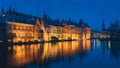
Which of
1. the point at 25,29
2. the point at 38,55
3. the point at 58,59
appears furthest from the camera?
the point at 25,29

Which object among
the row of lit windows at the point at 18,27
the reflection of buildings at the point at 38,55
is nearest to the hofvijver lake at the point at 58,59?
the reflection of buildings at the point at 38,55

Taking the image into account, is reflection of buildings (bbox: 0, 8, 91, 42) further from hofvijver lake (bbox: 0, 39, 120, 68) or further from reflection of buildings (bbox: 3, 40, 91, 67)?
hofvijver lake (bbox: 0, 39, 120, 68)

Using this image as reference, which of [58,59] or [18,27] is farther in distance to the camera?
[18,27]

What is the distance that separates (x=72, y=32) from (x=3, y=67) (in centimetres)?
15856

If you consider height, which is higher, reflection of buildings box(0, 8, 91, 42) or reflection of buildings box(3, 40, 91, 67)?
reflection of buildings box(0, 8, 91, 42)

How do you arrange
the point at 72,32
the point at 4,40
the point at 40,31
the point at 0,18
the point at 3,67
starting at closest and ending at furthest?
the point at 3,67
the point at 4,40
the point at 0,18
the point at 40,31
the point at 72,32

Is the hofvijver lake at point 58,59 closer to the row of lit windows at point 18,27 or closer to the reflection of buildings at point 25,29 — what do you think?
the reflection of buildings at point 25,29

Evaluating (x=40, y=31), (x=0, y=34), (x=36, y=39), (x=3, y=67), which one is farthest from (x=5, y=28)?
(x=3, y=67)

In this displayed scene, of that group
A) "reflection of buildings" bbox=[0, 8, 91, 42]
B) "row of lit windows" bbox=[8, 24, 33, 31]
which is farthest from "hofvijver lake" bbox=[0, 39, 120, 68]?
"row of lit windows" bbox=[8, 24, 33, 31]

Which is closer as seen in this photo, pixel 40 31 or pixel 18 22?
pixel 18 22

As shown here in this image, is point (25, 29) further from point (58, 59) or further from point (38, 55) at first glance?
point (58, 59)

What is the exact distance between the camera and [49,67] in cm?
2325

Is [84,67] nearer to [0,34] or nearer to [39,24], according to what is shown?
[0,34]

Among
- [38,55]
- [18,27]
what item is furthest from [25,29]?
[38,55]
